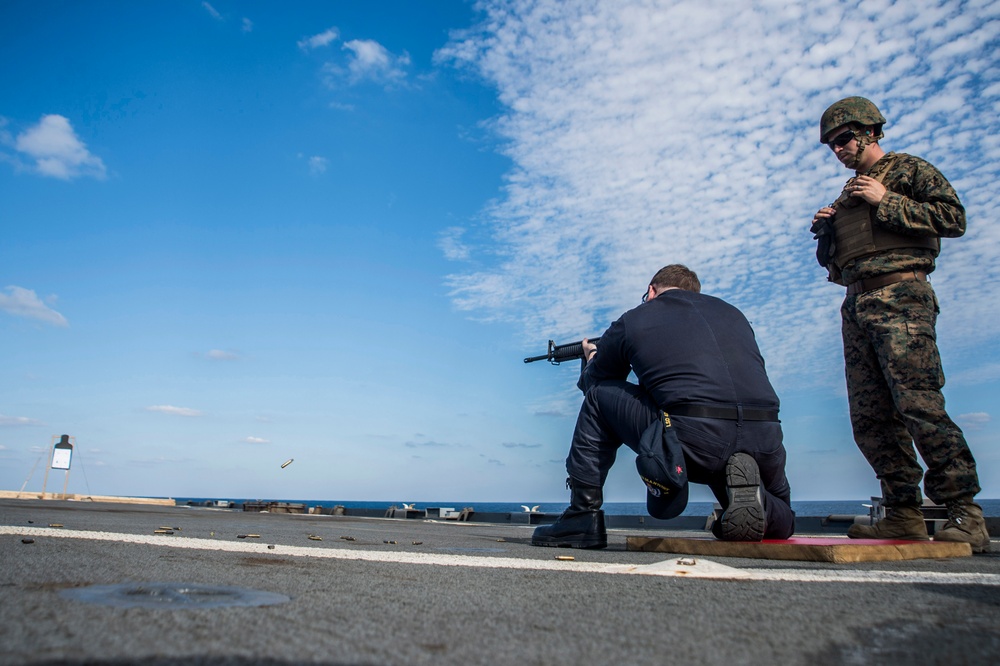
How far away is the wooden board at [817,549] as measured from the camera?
2.50 meters

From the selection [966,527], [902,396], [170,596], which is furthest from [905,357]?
[170,596]

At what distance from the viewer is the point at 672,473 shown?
9.46 ft

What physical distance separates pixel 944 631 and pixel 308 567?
5.19 ft

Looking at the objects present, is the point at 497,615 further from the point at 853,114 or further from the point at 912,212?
the point at 853,114

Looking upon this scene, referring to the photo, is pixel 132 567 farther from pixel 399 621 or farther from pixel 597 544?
pixel 597 544

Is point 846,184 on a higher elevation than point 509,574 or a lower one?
higher

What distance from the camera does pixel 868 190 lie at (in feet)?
12.1

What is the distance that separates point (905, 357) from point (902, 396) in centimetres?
20

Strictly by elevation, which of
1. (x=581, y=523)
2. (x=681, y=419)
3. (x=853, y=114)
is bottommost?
(x=581, y=523)

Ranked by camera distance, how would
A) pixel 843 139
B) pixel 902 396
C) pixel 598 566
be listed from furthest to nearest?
pixel 843 139 < pixel 902 396 < pixel 598 566

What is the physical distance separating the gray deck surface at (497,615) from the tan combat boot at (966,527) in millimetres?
1251

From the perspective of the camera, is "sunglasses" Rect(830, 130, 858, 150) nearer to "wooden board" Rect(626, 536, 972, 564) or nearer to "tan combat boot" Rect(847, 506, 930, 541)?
"tan combat boot" Rect(847, 506, 930, 541)

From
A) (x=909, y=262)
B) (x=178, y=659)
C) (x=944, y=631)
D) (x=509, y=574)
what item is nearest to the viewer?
(x=178, y=659)

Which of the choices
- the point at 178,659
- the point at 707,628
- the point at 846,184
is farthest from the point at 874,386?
the point at 178,659
